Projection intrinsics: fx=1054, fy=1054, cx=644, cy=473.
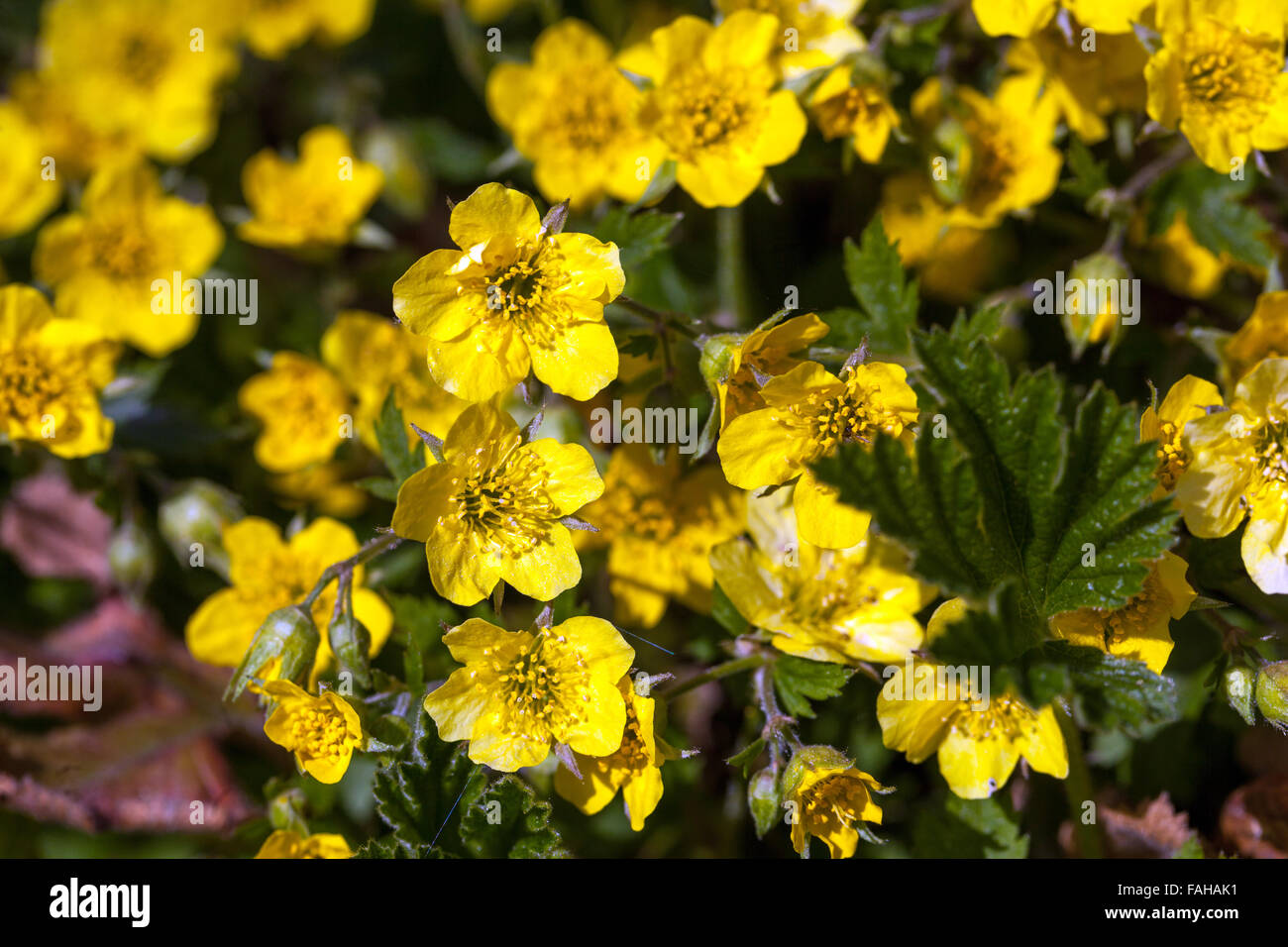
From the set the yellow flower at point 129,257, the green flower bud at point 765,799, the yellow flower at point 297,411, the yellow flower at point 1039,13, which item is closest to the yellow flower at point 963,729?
the green flower bud at point 765,799

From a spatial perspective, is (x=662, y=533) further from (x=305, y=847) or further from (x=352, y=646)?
(x=305, y=847)

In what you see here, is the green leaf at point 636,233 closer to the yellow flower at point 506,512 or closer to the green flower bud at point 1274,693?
the yellow flower at point 506,512

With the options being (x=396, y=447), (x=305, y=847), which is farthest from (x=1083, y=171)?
(x=305, y=847)

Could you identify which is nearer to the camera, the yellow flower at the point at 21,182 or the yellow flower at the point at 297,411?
the yellow flower at the point at 297,411

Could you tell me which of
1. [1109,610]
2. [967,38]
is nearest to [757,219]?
[967,38]

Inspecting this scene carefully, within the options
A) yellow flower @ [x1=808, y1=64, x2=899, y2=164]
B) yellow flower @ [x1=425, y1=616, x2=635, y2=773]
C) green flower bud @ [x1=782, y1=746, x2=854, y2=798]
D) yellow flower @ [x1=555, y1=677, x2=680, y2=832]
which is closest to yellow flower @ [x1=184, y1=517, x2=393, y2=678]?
yellow flower @ [x1=425, y1=616, x2=635, y2=773]

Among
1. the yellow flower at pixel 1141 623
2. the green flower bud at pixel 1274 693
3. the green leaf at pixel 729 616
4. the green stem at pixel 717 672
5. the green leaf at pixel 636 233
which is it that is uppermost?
the green leaf at pixel 636 233

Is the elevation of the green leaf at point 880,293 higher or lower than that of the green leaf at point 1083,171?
lower
